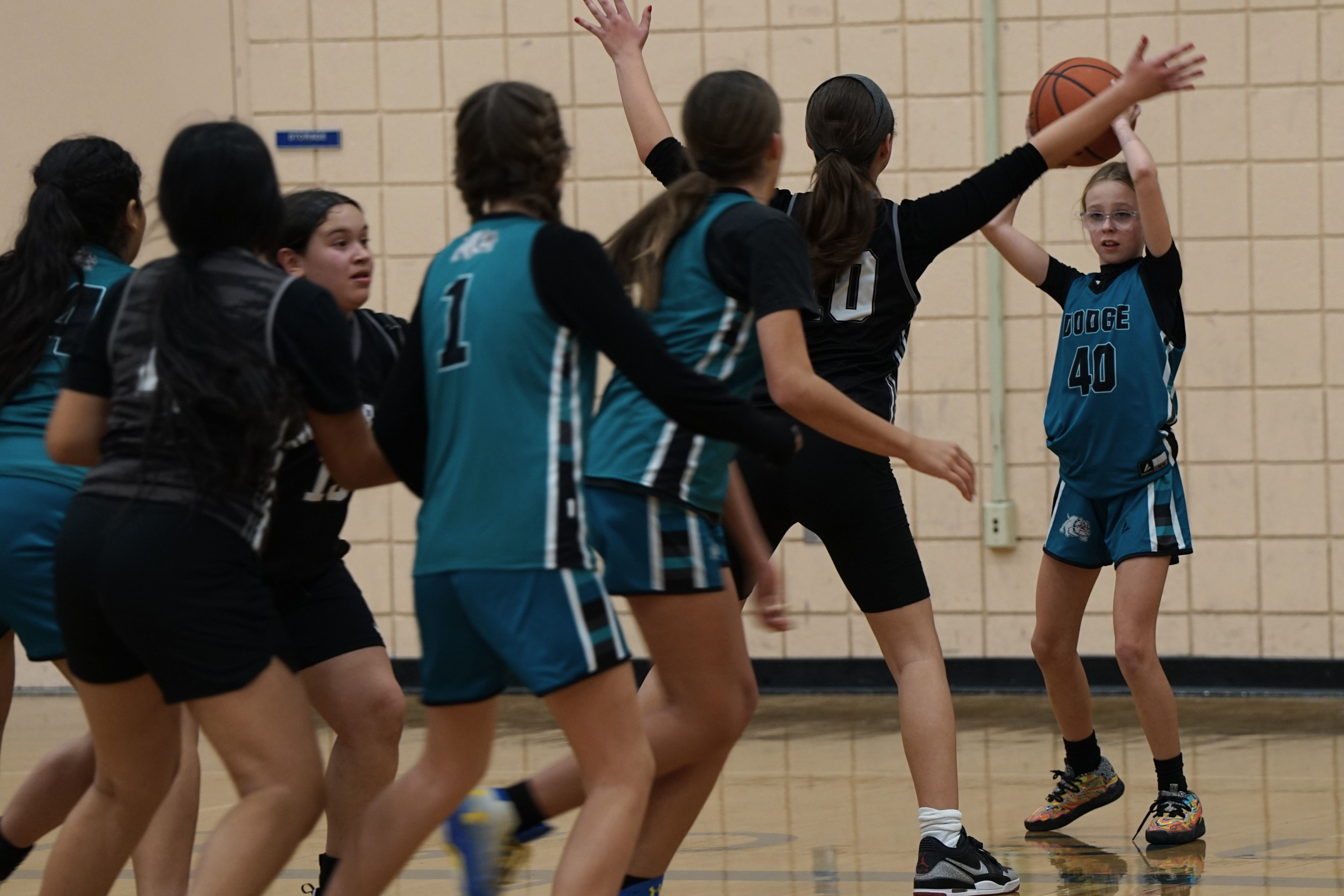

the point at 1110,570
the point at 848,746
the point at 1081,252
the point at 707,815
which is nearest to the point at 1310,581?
the point at 1110,570

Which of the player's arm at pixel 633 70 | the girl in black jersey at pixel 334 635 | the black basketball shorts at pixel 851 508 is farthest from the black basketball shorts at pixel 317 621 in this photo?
the player's arm at pixel 633 70

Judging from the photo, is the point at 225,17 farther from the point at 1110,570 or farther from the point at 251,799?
the point at 251,799

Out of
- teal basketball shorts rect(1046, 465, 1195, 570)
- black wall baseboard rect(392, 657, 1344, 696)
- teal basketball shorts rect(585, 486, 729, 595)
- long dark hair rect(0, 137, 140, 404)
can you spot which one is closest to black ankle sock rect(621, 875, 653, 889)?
teal basketball shorts rect(585, 486, 729, 595)

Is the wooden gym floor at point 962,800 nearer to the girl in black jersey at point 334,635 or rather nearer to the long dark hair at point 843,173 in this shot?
the girl in black jersey at point 334,635

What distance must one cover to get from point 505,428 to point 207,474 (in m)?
0.48

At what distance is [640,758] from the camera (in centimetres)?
283

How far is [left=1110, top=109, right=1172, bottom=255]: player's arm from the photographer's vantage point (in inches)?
173

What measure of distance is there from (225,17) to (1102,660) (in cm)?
463

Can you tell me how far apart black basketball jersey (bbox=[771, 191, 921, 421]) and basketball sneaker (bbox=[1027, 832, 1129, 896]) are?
1167 mm

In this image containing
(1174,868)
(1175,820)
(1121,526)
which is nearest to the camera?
(1174,868)

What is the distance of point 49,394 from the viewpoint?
Answer: 11.7ft

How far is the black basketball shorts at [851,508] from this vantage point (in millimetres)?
3871

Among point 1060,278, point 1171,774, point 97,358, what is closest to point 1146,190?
point 1060,278

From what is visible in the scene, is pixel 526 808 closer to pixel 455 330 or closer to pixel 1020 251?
pixel 455 330
